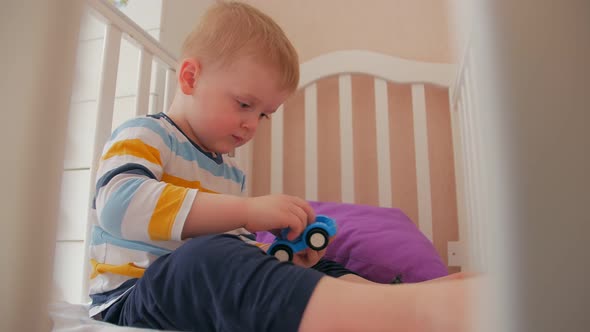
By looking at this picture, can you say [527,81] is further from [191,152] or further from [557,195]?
[191,152]

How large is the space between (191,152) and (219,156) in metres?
0.12

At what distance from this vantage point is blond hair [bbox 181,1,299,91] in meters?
0.76

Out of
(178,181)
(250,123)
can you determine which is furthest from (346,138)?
(178,181)

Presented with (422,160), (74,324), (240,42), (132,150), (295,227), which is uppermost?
(240,42)

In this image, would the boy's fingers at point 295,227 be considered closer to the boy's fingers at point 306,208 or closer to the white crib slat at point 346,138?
the boy's fingers at point 306,208

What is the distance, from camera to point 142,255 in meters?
0.61

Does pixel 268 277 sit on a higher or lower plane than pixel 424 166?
lower

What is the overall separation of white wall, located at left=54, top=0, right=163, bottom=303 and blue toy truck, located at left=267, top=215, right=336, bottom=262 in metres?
0.26

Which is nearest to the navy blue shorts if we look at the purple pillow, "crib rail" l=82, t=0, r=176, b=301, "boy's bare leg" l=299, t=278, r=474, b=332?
"boy's bare leg" l=299, t=278, r=474, b=332

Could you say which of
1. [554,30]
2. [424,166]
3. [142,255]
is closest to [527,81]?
[554,30]

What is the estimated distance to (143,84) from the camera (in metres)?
0.95

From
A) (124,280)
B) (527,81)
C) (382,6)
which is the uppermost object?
(382,6)

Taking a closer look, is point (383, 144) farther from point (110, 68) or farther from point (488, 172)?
point (488, 172)

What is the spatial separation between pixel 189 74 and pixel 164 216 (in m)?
0.35
